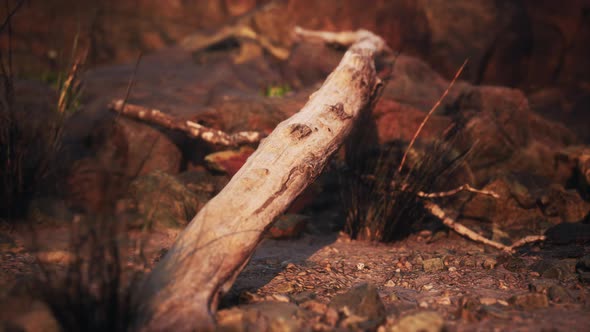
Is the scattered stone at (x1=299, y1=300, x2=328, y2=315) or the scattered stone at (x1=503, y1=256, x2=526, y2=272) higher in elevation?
the scattered stone at (x1=503, y1=256, x2=526, y2=272)

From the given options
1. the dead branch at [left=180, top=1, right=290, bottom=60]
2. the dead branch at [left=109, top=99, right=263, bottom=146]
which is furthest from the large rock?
the dead branch at [left=180, top=1, right=290, bottom=60]

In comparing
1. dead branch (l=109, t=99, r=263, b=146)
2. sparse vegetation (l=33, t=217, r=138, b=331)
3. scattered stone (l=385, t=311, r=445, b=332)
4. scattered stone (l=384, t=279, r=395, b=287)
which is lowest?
scattered stone (l=384, t=279, r=395, b=287)

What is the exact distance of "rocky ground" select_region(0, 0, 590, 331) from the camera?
2154mm

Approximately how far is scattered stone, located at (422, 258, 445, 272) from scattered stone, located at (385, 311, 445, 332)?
3.55 ft

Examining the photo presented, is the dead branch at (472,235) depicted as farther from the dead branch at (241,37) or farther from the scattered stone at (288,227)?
the dead branch at (241,37)

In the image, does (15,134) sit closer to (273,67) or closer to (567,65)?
(273,67)

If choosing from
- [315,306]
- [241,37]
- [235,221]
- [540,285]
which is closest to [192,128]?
[235,221]

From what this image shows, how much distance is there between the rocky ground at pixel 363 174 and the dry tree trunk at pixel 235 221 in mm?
170

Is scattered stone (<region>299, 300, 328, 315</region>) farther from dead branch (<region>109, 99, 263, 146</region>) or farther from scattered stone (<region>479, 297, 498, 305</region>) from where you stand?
dead branch (<region>109, 99, 263, 146</region>)

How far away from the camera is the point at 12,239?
10.5 feet

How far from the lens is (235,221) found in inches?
90.4

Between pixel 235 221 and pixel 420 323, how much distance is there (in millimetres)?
976

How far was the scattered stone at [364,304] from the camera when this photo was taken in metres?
2.09

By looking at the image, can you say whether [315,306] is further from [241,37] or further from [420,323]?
[241,37]
